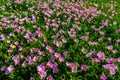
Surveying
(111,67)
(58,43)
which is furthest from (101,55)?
(58,43)

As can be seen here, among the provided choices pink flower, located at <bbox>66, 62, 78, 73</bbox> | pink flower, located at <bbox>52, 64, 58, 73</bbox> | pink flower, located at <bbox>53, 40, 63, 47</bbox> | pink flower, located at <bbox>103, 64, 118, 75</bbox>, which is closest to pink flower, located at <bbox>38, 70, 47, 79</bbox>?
pink flower, located at <bbox>52, 64, 58, 73</bbox>

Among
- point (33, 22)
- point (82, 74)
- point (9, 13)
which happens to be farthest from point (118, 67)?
point (9, 13)

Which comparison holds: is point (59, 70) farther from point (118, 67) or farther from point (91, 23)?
point (91, 23)

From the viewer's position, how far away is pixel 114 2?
29.7 feet

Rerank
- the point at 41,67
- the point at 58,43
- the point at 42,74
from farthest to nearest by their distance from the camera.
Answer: the point at 58,43 → the point at 41,67 → the point at 42,74

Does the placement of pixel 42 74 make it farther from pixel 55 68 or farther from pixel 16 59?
pixel 16 59

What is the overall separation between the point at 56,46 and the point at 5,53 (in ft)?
3.04

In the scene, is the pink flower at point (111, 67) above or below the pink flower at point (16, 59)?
below

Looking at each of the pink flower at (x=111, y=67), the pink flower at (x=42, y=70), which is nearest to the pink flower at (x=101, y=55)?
the pink flower at (x=111, y=67)

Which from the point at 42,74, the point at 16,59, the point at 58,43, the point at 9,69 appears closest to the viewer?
the point at 42,74

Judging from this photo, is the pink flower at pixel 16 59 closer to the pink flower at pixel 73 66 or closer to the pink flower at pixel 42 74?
the pink flower at pixel 42 74

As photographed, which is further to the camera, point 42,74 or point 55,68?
point 55,68

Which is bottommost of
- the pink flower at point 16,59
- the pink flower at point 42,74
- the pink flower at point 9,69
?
the pink flower at point 9,69

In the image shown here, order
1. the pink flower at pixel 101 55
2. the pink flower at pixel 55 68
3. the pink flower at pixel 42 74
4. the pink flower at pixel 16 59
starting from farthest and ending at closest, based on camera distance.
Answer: the pink flower at pixel 101 55, the pink flower at pixel 16 59, the pink flower at pixel 55 68, the pink flower at pixel 42 74
